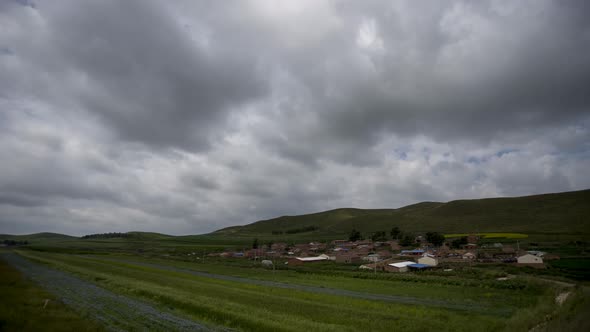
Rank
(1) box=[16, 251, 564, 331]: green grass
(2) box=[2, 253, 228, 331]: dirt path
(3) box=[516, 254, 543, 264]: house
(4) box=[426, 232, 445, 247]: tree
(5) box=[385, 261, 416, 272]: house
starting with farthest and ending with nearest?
(4) box=[426, 232, 445, 247]: tree, (3) box=[516, 254, 543, 264]: house, (5) box=[385, 261, 416, 272]: house, (1) box=[16, 251, 564, 331]: green grass, (2) box=[2, 253, 228, 331]: dirt path

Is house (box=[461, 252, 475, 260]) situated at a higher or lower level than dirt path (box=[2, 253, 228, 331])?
lower

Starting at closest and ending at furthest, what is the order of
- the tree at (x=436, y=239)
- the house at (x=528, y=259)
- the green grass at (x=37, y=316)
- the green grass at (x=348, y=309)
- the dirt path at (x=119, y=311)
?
the green grass at (x=37, y=316)
the dirt path at (x=119, y=311)
the green grass at (x=348, y=309)
the house at (x=528, y=259)
the tree at (x=436, y=239)

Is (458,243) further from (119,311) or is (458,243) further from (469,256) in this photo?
(119,311)

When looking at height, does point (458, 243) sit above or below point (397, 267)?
above

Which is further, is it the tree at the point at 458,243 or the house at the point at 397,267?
the tree at the point at 458,243

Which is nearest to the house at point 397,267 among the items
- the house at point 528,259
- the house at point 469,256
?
the house at point 528,259

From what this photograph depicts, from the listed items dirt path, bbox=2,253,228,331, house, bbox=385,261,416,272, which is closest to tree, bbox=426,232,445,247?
house, bbox=385,261,416,272

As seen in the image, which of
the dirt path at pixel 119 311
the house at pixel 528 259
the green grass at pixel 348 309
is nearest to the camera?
the dirt path at pixel 119 311

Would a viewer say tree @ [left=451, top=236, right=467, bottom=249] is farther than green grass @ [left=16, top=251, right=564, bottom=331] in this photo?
Yes

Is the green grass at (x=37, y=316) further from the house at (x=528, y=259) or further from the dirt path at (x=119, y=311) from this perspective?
the house at (x=528, y=259)

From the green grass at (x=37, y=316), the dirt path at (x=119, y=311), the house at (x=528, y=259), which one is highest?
the green grass at (x=37, y=316)

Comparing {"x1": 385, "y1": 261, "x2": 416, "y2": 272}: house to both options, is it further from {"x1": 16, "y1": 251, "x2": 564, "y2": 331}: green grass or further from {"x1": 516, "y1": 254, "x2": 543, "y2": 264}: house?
{"x1": 16, "y1": 251, "x2": 564, "y2": 331}: green grass

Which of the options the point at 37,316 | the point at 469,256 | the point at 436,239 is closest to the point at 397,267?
the point at 469,256

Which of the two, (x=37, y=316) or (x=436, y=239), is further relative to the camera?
(x=436, y=239)
